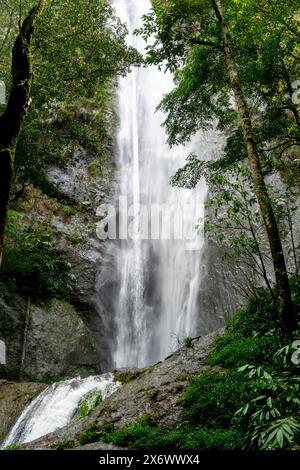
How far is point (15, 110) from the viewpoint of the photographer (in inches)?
193

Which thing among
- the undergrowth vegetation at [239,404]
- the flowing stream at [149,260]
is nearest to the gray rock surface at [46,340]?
the flowing stream at [149,260]

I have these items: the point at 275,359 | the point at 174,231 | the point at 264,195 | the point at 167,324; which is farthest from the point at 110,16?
the point at 275,359

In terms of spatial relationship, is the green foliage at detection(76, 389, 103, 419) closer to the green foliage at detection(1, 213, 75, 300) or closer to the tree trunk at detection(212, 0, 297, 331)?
the tree trunk at detection(212, 0, 297, 331)

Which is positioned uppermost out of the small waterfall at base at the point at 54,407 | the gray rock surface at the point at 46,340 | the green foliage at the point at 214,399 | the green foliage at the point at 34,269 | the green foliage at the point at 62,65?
the green foliage at the point at 62,65

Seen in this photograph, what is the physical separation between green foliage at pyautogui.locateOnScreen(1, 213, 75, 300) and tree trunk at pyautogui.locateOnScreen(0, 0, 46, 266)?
8586 mm

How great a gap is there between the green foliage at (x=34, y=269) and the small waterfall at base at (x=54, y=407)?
4.60 meters

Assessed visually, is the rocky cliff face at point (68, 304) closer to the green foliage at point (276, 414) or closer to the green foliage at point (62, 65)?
the green foliage at point (62, 65)

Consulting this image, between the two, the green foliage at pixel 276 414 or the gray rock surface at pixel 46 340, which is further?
the gray rock surface at pixel 46 340

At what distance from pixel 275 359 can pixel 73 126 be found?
10.7m

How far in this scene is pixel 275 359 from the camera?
17.9 feet

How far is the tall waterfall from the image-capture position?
15.4 metres

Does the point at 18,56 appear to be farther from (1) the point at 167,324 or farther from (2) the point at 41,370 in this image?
(1) the point at 167,324

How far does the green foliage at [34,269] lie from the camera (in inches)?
545
